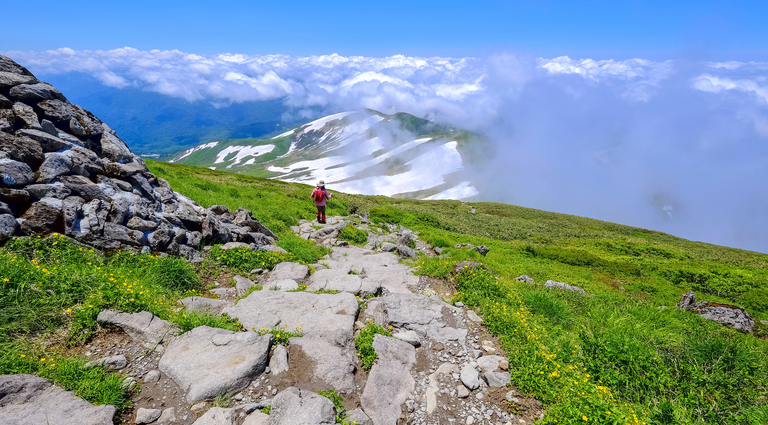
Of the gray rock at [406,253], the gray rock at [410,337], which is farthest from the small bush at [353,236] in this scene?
the gray rock at [410,337]

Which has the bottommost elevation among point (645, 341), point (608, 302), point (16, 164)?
point (608, 302)

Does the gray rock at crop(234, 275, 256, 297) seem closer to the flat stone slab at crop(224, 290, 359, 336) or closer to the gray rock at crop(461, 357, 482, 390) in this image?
the flat stone slab at crop(224, 290, 359, 336)

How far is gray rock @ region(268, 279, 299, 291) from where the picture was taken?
35.4 ft

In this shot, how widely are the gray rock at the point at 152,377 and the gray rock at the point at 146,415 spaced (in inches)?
28.6

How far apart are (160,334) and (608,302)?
16540 mm

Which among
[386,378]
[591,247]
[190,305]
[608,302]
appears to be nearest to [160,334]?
[190,305]

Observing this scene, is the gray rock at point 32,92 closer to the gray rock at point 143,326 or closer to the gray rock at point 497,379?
the gray rock at point 143,326

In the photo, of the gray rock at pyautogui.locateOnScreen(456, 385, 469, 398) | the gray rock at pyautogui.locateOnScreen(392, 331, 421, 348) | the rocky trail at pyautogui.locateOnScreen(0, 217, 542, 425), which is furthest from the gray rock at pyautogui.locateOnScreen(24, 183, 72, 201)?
the gray rock at pyautogui.locateOnScreen(456, 385, 469, 398)

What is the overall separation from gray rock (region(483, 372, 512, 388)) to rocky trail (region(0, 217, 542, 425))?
24mm

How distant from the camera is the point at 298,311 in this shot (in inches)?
370

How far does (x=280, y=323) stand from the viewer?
28.5 ft

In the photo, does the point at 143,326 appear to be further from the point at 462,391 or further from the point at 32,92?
the point at 32,92

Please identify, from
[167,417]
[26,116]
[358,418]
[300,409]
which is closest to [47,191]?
[26,116]

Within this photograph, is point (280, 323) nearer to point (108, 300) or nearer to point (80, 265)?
point (108, 300)
